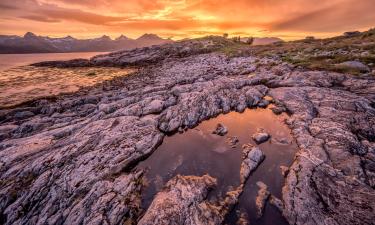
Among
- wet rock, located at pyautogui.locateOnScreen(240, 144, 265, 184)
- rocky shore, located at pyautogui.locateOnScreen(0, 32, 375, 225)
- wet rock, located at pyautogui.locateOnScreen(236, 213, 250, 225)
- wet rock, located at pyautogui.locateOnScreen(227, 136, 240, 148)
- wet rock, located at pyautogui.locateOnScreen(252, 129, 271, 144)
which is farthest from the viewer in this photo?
wet rock, located at pyautogui.locateOnScreen(252, 129, 271, 144)

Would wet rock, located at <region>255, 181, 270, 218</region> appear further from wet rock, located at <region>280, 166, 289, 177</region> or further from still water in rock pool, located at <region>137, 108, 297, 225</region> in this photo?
wet rock, located at <region>280, 166, 289, 177</region>

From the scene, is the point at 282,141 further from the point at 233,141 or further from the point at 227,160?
the point at 227,160

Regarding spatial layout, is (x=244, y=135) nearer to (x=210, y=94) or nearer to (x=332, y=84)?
(x=210, y=94)

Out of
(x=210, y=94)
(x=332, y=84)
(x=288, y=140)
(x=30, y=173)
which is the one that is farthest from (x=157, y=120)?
(x=332, y=84)

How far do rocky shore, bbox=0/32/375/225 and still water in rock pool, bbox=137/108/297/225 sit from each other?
25.9 inches

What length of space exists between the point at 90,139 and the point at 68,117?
30.9 ft

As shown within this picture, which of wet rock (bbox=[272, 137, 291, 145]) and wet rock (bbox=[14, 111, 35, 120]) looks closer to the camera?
wet rock (bbox=[272, 137, 291, 145])

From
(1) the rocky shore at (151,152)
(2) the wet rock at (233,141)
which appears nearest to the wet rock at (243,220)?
(1) the rocky shore at (151,152)

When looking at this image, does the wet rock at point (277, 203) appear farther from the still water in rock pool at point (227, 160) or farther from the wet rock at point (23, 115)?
the wet rock at point (23, 115)

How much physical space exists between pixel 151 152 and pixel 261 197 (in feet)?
31.8

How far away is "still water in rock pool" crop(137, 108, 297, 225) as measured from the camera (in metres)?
12.0

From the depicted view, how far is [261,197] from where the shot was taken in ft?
38.9

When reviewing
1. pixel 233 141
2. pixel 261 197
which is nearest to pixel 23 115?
pixel 233 141

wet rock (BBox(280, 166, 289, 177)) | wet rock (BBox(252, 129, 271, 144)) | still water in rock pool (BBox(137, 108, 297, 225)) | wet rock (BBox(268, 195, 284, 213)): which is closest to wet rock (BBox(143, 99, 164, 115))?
still water in rock pool (BBox(137, 108, 297, 225))
